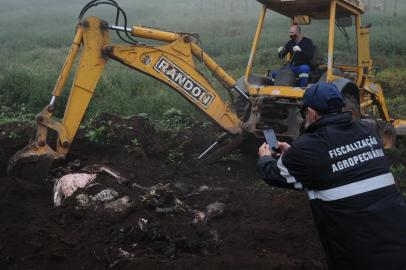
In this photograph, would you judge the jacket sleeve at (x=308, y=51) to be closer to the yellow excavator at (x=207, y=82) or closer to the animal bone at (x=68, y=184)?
the yellow excavator at (x=207, y=82)

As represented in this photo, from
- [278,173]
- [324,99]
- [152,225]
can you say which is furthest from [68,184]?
[324,99]

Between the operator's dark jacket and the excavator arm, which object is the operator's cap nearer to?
the operator's dark jacket

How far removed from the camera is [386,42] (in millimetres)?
18953

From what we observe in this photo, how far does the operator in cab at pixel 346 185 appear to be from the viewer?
311cm

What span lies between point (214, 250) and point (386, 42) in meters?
16.0

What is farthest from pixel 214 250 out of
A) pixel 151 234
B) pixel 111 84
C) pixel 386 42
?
pixel 386 42

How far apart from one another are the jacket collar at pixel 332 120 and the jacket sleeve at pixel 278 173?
25 centimetres

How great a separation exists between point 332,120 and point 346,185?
408 millimetres

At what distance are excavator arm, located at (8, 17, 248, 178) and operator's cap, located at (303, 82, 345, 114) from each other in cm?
366

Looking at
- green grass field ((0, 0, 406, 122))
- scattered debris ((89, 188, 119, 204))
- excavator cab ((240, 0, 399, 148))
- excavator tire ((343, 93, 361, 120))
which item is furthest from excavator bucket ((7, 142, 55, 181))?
green grass field ((0, 0, 406, 122))

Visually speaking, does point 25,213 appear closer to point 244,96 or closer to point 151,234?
point 151,234

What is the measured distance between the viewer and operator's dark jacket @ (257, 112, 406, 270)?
3107mm

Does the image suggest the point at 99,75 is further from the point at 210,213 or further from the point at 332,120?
the point at 332,120

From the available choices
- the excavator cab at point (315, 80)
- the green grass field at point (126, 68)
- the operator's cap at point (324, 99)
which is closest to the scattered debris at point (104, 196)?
the excavator cab at point (315, 80)
